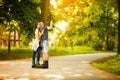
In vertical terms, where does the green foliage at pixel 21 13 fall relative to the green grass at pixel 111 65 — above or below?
above

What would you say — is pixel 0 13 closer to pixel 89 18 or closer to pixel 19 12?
pixel 19 12

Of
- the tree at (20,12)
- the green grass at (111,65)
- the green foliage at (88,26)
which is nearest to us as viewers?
the green grass at (111,65)

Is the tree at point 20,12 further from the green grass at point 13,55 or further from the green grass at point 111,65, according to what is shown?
the green grass at point 111,65

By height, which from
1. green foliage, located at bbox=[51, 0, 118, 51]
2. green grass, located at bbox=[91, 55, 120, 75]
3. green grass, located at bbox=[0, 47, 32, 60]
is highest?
green foliage, located at bbox=[51, 0, 118, 51]

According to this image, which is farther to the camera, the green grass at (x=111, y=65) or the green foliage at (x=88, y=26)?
the green foliage at (x=88, y=26)

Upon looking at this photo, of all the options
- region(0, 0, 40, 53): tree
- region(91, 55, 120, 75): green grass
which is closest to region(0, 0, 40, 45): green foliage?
region(0, 0, 40, 53): tree

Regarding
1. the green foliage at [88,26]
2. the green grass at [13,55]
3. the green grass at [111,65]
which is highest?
the green foliage at [88,26]

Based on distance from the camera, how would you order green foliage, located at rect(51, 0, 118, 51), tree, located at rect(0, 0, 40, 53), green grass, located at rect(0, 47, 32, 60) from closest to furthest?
green grass, located at rect(0, 47, 32, 60)
tree, located at rect(0, 0, 40, 53)
green foliage, located at rect(51, 0, 118, 51)

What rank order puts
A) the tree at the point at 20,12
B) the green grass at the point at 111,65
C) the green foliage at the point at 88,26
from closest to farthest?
the green grass at the point at 111,65 → the tree at the point at 20,12 → the green foliage at the point at 88,26

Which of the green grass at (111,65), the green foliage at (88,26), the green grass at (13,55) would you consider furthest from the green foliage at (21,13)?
the green foliage at (88,26)

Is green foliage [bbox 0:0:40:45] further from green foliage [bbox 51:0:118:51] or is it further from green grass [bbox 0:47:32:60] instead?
green foliage [bbox 51:0:118:51]

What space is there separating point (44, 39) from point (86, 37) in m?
37.3

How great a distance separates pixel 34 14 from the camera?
3347 centimetres

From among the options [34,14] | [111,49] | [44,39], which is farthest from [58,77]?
[111,49]
